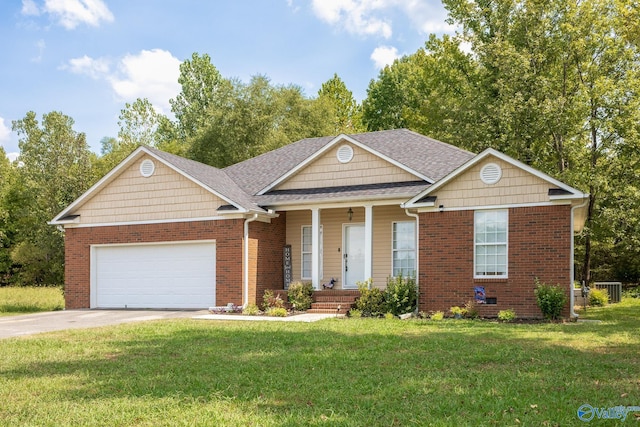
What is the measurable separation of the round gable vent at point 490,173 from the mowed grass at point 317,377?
A: 4.74 m

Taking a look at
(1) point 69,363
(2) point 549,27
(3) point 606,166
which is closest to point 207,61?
(2) point 549,27

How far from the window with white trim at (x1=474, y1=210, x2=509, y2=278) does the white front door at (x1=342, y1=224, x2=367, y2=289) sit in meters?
4.47

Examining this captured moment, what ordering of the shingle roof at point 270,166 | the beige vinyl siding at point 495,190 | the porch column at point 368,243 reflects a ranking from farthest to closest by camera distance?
the shingle roof at point 270,166
the porch column at point 368,243
the beige vinyl siding at point 495,190

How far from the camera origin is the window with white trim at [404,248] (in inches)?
731

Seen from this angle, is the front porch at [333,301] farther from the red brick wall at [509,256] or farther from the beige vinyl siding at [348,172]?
the beige vinyl siding at [348,172]

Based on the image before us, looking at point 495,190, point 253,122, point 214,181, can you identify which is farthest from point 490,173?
point 253,122

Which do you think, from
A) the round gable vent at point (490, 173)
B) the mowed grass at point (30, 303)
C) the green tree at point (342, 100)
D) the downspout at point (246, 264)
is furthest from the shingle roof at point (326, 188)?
the green tree at point (342, 100)

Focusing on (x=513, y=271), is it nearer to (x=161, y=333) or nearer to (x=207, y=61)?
(x=161, y=333)

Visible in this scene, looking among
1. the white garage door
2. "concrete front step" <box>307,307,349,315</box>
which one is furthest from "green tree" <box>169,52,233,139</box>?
"concrete front step" <box>307,307,349,315</box>

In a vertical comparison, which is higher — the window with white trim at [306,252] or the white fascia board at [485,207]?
the white fascia board at [485,207]

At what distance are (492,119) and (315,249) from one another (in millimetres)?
12846

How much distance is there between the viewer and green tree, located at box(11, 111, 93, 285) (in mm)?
38062

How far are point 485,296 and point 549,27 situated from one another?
16004 millimetres

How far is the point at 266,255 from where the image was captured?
19.3 metres
